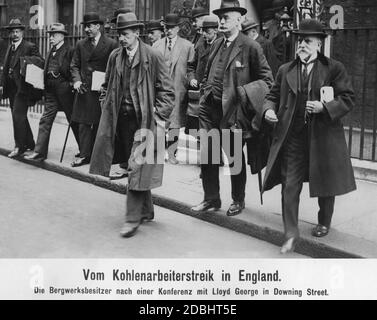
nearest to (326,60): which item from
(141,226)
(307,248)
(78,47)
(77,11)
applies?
(307,248)

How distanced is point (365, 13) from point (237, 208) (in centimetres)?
508

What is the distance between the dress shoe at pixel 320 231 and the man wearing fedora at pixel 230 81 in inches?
38.1

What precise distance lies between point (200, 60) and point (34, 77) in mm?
2610

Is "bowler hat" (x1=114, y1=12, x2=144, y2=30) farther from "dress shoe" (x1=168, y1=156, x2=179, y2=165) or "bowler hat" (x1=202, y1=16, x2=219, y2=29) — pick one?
"dress shoe" (x1=168, y1=156, x2=179, y2=165)

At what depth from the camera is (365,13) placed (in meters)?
9.96

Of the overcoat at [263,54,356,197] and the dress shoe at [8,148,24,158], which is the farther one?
the dress shoe at [8,148,24,158]

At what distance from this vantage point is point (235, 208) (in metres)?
6.39

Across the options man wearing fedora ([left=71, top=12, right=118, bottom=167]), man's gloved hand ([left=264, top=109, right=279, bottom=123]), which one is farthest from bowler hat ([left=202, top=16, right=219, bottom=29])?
man's gloved hand ([left=264, top=109, right=279, bottom=123])

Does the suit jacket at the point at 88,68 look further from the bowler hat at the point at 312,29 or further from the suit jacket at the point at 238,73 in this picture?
the bowler hat at the point at 312,29

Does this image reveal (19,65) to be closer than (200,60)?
No

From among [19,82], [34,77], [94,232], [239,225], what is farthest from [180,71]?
[94,232]

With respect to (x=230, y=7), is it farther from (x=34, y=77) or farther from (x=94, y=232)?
(x=34, y=77)

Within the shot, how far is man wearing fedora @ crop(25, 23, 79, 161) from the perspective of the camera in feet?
29.7
